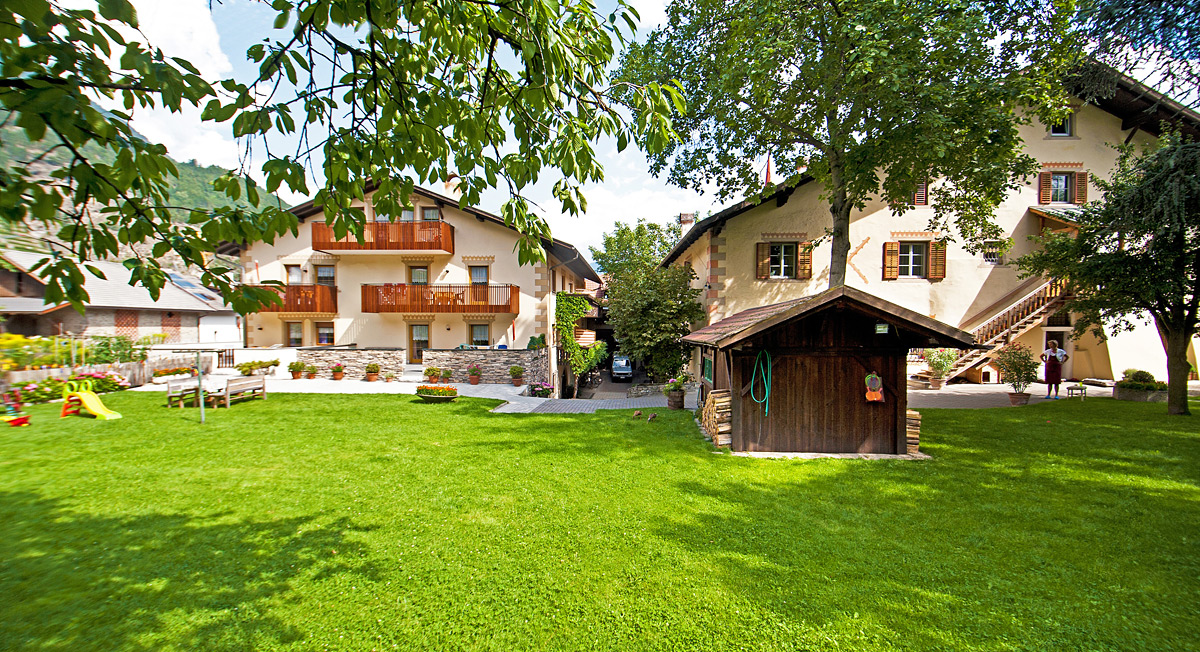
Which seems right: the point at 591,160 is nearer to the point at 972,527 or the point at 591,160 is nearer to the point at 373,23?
the point at 373,23

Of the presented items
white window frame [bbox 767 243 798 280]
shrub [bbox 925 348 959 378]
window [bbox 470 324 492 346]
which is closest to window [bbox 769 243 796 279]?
white window frame [bbox 767 243 798 280]

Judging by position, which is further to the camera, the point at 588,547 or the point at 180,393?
the point at 180,393

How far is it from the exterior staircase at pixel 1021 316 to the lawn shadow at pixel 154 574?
20.8 meters

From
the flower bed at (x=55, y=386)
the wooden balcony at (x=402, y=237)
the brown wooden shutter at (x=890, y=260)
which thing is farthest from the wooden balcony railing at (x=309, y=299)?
the brown wooden shutter at (x=890, y=260)

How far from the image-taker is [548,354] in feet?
65.0

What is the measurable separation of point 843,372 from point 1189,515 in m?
4.17

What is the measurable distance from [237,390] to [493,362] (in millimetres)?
8378

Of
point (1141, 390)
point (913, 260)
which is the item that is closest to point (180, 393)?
point (913, 260)

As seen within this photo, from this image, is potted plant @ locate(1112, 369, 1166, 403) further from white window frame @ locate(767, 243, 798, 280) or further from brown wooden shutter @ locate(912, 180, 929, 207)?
white window frame @ locate(767, 243, 798, 280)

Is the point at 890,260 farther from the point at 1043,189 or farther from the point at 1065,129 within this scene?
the point at 1065,129

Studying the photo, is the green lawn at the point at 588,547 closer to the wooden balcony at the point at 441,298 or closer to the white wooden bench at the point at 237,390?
the white wooden bench at the point at 237,390

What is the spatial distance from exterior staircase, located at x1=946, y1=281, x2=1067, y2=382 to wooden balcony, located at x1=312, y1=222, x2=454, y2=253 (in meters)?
21.2

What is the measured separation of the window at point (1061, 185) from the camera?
17.6m

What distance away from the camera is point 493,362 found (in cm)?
1897
